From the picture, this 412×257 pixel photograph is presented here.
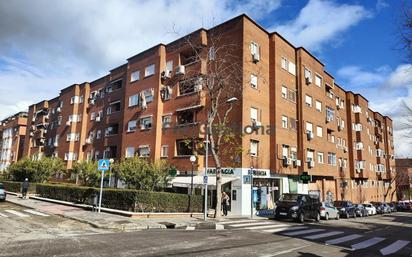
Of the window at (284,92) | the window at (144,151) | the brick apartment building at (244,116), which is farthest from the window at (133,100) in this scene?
the window at (284,92)

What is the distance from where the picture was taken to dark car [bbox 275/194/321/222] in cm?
2236

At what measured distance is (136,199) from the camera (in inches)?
805

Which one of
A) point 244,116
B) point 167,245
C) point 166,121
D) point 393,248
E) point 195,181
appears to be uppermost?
point 166,121

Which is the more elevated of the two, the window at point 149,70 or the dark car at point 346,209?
the window at point 149,70

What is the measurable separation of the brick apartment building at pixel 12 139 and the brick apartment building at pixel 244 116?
96.3 feet

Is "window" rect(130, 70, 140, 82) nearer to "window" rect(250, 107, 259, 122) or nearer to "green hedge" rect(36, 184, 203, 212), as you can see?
"window" rect(250, 107, 259, 122)

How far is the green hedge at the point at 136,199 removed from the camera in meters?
20.7

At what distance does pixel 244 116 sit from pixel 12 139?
6536 centimetres

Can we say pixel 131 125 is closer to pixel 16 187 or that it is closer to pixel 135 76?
pixel 135 76

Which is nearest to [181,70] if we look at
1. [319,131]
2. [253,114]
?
[253,114]

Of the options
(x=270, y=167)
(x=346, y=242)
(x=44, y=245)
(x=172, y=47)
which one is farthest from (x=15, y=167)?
(x=346, y=242)

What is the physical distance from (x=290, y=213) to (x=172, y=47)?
65.6 feet

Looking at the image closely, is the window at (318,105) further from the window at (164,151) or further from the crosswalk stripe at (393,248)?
the crosswalk stripe at (393,248)

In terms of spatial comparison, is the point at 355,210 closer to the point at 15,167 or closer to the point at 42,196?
the point at 42,196
